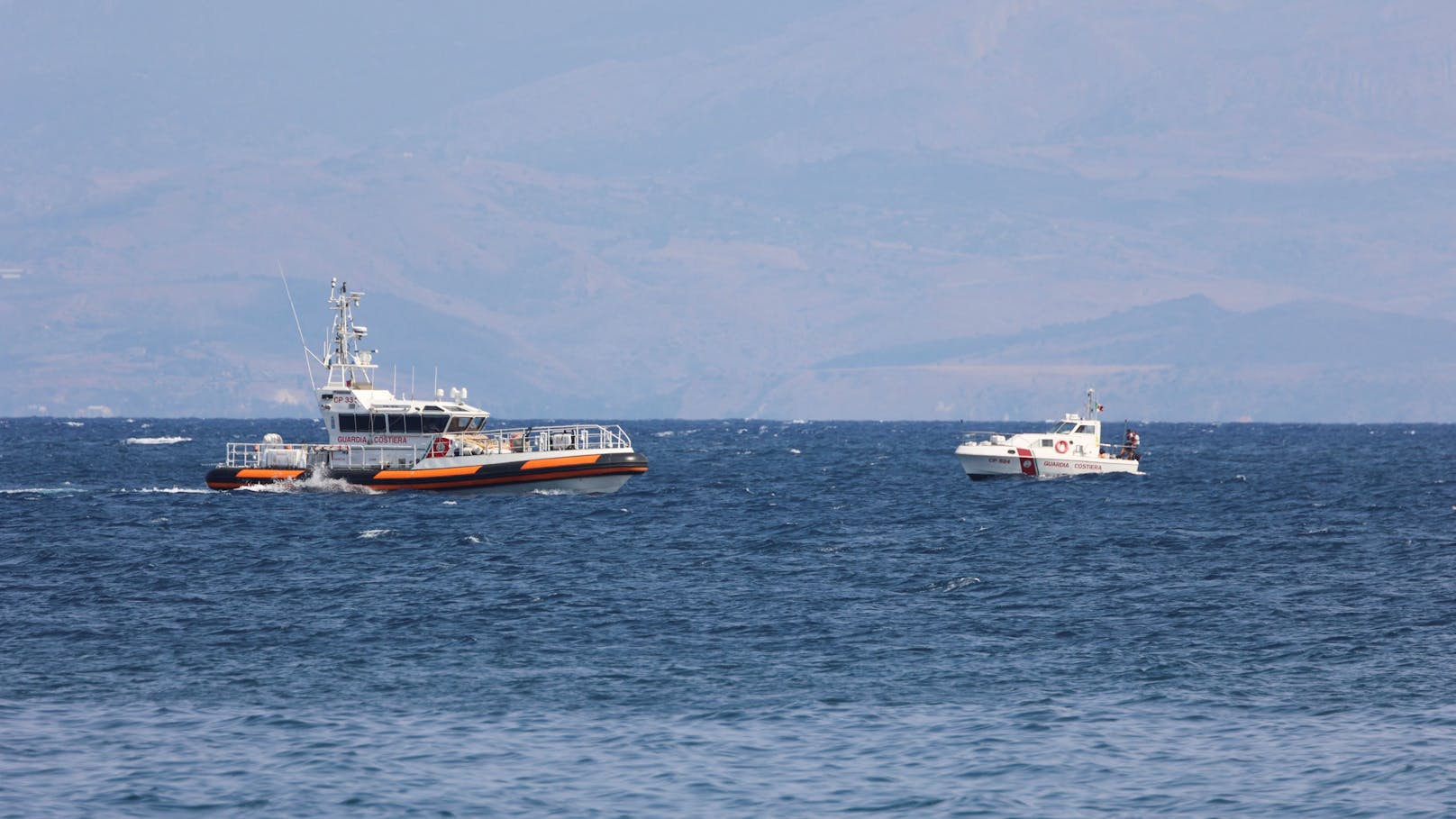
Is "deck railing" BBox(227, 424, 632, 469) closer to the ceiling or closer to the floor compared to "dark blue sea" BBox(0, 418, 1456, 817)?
closer to the ceiling

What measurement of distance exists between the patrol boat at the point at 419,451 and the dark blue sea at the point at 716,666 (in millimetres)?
4411

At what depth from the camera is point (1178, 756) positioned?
2758 cm

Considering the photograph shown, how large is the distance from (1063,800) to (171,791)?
1223 cm

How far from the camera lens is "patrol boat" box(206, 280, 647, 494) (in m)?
71.8

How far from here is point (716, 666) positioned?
34.8 meters

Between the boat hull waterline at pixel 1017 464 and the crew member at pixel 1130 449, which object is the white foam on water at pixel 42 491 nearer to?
the boat hull waterline at pixel 1017 464

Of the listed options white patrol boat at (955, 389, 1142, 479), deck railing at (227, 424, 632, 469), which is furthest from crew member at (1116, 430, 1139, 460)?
deck railing at (227, 424, 632, 469)

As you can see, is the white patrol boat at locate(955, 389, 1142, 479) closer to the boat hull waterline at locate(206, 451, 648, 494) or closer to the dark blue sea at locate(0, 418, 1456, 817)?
the dark blue sea at locate(0, 418, 1456, 817)

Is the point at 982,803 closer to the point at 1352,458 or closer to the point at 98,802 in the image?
the point at 98,802

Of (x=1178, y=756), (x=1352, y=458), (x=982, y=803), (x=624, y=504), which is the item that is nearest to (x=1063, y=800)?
(x=982, y=803)

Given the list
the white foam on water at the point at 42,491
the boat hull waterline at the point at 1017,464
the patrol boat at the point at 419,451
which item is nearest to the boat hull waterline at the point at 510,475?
the patrol boat at the point at 419,451

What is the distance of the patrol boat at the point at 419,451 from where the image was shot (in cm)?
7175

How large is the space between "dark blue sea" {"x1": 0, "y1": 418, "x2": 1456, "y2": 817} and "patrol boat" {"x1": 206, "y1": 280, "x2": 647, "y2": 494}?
4.41 metres

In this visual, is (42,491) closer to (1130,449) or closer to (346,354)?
(346,354)
